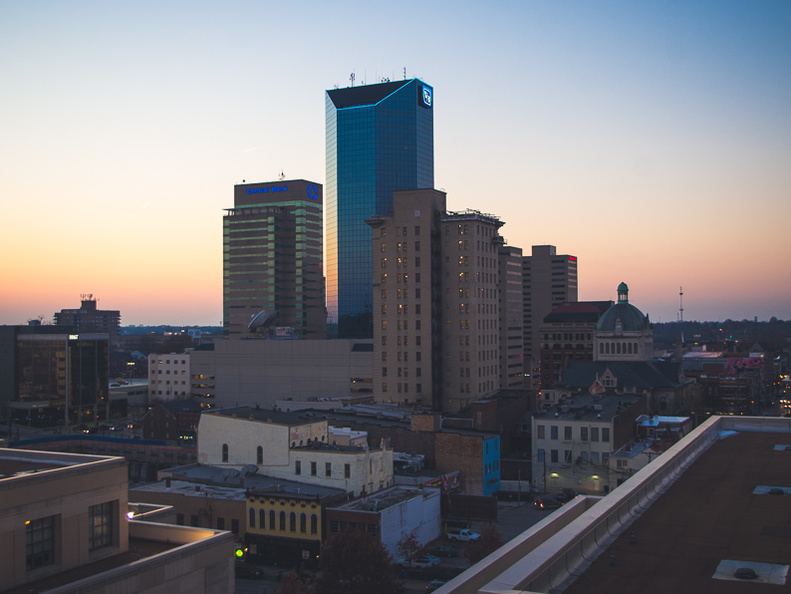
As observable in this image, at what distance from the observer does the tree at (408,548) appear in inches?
2734

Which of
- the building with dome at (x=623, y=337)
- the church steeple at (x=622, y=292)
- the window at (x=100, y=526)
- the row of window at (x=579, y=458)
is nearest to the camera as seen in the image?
the window at (x=100, y=526)

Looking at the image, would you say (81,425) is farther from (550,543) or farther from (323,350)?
(550,543)

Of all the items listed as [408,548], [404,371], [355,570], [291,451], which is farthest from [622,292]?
[355,570]

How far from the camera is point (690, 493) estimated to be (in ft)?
95.0

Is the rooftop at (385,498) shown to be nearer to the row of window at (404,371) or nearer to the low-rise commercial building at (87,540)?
the low-rise commercial building at (87,540)

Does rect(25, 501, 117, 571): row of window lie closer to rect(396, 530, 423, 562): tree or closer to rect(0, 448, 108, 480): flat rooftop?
rect(0, 448, 108, 480): flat rooftop

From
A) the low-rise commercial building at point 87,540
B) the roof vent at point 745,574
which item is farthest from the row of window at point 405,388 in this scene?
the roof vent at point 745,574

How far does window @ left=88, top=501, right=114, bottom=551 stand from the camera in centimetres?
3019

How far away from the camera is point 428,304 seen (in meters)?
139

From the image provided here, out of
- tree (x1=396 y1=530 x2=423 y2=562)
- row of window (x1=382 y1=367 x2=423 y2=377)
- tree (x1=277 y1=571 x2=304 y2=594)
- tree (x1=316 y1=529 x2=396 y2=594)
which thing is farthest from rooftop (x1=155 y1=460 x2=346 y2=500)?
row of window (x1=382 y1=367 x2=423 y2=377)

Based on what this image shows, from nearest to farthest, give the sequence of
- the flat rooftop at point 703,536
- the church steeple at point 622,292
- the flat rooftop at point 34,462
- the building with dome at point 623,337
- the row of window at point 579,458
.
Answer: the flat rooftop at point 703,536
the flat rooftop at point 34,462
the row of window at point 579,458
the building with dome at point 623,337
the church steeple at point 622,292

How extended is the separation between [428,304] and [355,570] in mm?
84093

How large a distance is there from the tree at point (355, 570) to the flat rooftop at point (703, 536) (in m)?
29.0

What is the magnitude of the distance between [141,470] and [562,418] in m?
59.1
